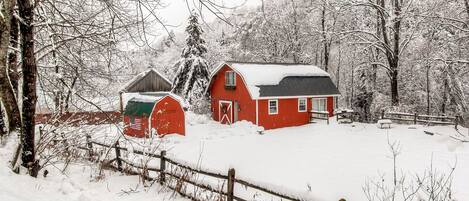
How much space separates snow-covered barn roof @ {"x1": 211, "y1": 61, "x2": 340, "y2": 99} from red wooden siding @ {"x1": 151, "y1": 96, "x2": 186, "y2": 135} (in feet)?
17.8

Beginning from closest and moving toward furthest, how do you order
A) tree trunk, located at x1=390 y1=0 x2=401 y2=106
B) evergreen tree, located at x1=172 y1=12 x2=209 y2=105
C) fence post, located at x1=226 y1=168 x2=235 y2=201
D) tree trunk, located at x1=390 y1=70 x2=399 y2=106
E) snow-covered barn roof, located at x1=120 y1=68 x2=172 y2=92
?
1. fence post, located at x1=226 y1=168 x2=235 y2=201
2. tree trunk, located at x1=390 y1=0 x2=401 y2=106
3. tree trunk, located at x1=390 y1=70 x2=399 y2=106
4. evergreen tree, located at x1=172 y1=12 x2=209 y2=105
5. snow-covered barn roof, located at x1=120 y1=68 x2=172 y2=92

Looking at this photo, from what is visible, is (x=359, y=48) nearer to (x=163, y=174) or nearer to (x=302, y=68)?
(x=302, y=68)

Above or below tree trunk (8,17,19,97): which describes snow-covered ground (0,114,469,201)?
below

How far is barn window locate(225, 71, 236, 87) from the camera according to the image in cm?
2878

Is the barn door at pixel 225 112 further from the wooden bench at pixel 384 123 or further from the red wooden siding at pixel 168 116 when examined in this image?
the wooden bench at pixel 384 123

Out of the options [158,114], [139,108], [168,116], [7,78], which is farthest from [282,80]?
[7,78]

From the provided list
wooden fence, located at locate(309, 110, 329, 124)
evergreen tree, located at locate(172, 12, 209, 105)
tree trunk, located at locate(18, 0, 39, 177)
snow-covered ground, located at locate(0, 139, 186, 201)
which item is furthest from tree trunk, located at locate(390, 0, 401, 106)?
tree trunk, located at locate(18, 0, 39, 177)

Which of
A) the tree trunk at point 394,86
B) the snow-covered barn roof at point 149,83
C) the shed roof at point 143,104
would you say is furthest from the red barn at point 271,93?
the snow-covered barn roof at point 149,83

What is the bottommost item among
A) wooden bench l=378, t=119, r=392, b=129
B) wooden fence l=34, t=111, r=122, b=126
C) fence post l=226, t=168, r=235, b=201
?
fence post l=226, t=168, r=235, b=201

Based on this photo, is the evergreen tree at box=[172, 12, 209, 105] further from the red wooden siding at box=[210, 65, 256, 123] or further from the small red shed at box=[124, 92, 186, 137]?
the small red shed at box=[124, 92, 186, 137]

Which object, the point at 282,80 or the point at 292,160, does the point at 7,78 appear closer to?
the point at 292,160

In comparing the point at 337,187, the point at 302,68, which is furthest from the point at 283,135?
the point at 337,187

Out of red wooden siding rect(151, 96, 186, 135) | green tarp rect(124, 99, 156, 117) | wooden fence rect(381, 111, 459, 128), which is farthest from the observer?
red wooden siding rect(151, 96, 186, 135)

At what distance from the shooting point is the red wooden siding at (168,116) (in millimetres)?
23875
